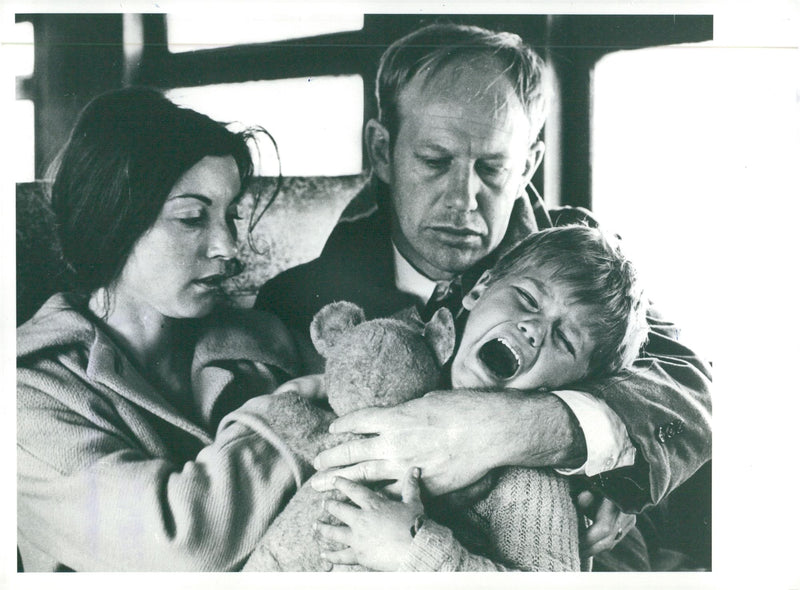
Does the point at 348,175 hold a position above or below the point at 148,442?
above

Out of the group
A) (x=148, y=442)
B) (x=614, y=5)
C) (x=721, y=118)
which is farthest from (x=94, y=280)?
(x=721, y=118)

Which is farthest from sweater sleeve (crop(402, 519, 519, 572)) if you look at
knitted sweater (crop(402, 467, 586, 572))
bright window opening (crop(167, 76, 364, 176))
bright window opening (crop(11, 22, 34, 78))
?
bright window opening (crop(11, 22, 34, 78))

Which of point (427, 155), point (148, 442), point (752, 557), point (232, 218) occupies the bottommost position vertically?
point (752, 557)

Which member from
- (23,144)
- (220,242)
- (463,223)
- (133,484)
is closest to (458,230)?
(463,223)

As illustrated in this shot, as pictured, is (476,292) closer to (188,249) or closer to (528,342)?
(528,342)

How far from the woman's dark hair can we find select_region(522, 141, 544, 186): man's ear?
54 centimetres

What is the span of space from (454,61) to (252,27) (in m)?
0.41

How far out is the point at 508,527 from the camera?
4.35 feet

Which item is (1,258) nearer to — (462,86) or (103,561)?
(103,561)

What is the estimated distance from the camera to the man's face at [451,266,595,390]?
135cm

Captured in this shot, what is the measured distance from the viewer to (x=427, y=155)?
1.42 m

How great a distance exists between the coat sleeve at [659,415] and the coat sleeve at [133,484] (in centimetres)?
61

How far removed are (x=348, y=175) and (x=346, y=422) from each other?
0.48m

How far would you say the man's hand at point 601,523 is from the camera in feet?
4.57
